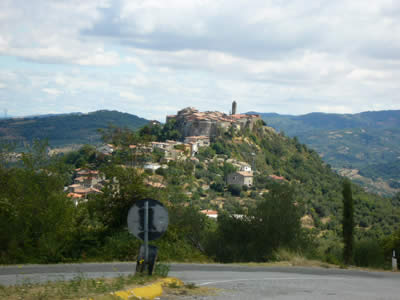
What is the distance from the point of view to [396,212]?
270 ft

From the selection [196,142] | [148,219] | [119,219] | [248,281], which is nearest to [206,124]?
[196,142]

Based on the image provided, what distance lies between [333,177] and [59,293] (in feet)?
373

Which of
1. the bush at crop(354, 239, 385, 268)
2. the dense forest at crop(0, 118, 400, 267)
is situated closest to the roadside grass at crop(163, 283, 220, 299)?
the dense forest at crop(0, 118, 400, 267)

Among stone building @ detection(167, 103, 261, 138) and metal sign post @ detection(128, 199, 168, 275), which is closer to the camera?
metal sign post @ detection(128, 199, 168, 275)

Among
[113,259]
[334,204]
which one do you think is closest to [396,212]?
[334,204]

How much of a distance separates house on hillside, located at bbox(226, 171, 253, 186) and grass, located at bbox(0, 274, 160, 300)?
83178mm

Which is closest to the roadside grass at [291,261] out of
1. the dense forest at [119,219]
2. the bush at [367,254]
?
the dense forest at [119,219]

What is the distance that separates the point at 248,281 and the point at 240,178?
8099 cm

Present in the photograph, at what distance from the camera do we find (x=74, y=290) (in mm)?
6383

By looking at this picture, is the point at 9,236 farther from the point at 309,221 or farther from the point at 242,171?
the point at 242,171

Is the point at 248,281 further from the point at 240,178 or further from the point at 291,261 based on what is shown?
the point at 240,178

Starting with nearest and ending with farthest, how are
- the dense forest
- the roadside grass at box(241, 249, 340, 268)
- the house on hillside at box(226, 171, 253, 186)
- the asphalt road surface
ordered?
the asphalt road surface → the dense forest → the roadside grass at box(241, 249, 340, 268) → the house on hillside at box(226, 171, 253, 186)

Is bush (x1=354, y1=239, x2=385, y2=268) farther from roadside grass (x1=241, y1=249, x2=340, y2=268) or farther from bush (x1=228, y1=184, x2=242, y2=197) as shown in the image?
bush (x1=228, y1=184, x2=242, y2=197)

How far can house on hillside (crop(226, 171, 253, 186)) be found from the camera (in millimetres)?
90125
